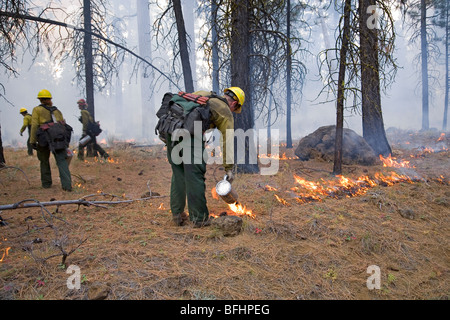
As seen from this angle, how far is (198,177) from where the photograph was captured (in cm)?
351

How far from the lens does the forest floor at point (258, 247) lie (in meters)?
2.34

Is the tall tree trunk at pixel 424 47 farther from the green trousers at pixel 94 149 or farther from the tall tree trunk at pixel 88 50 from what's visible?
the green trousers at pixel 94 149

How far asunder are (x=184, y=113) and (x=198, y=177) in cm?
86

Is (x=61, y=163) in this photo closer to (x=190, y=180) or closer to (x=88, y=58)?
(x=190, y=180)

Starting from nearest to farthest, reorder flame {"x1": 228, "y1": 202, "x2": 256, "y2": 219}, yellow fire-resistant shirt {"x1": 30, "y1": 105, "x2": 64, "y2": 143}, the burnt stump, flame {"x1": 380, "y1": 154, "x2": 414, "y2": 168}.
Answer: flame {"x1": 228, "y1": 202, "x2": 256, "y2": 219} < yellow fire-resistant shirt {"x1": 30, "y1": 105, "x2": 64, "y2": 143} < flame {"x1": 380, "y1": 154, "x2": 414, "y2": 168} < the burnt stump

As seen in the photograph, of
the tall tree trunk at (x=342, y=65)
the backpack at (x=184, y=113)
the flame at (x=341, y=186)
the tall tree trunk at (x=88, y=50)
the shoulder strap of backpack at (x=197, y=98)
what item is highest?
the tall tree trunk at (x=88, y=50)

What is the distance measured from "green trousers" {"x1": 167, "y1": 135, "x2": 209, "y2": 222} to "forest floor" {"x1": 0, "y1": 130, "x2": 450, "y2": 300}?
0.27 meters

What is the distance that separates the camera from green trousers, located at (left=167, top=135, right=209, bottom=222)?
136 inches

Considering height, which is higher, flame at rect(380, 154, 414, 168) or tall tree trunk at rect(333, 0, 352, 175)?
tall tree trunk at rect(333, 0, 352, 175)

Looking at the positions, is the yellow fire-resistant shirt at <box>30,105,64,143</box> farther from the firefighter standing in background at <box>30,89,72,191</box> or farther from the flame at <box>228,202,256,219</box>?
the flame at <box>228,202,256,219</box>

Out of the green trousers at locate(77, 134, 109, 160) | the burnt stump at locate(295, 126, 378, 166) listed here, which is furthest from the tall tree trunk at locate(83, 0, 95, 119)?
the burnt stump at locate(295, 126, 378, 166)

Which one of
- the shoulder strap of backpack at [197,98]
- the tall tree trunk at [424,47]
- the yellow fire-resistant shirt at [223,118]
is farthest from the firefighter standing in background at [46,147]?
the tall tree trunk at [424,47]

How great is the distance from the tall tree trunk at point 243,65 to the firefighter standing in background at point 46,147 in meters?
3.94

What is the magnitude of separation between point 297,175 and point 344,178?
3.36 ft
